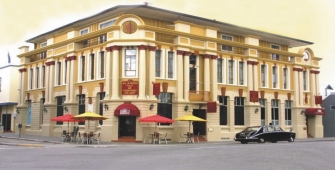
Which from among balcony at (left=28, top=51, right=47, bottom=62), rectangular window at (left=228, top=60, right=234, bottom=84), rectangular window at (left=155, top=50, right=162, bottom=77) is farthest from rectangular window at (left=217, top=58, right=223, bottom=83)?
balcony at (left=28, top=51, right=47, bottom=62)

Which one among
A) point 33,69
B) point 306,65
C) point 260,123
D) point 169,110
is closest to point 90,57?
point 169,110

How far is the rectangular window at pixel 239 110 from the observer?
145ft

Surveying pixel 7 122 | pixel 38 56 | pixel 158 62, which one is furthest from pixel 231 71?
pixel 7 122

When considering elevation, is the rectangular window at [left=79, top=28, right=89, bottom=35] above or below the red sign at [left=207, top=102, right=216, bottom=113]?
above

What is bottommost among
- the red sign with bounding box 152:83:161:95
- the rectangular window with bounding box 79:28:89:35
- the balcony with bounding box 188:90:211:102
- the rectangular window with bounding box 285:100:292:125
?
the rectangular window with bounding box 285:100:292:125

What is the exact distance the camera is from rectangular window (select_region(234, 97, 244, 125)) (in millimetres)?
44094

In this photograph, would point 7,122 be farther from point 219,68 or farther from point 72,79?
point 219,68

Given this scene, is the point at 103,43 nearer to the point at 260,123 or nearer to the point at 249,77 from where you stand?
the point at 249,77

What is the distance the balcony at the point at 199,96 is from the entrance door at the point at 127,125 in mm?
6373

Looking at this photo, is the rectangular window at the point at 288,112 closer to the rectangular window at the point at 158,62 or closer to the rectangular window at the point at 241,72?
the rectangular window at the point at 241,72

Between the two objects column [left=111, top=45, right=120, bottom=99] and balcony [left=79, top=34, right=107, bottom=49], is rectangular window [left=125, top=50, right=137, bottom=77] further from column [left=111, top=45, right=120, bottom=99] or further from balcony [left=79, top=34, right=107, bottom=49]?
balcony [left=79, top=34, right=107, bottom=49]

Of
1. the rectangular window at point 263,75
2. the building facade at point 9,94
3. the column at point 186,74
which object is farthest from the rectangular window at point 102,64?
the building facade at point 9,94

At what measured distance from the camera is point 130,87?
117ft

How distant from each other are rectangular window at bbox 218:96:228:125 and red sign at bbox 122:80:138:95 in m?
11.0
